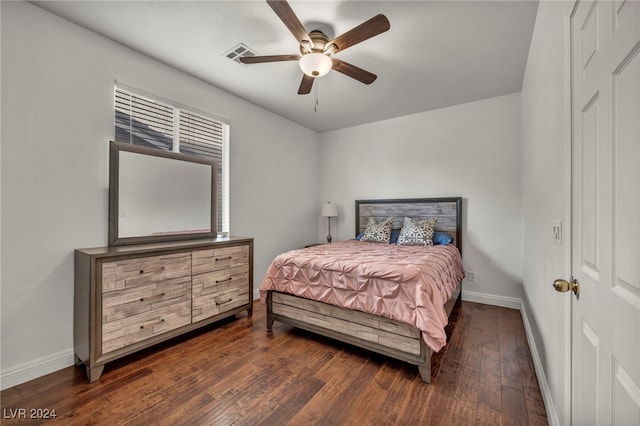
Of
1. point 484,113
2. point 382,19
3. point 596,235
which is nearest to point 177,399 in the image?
point 596,235

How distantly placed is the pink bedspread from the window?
1.32 metres

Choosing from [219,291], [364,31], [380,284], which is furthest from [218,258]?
[364,31]

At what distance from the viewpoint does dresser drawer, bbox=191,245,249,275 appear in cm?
254

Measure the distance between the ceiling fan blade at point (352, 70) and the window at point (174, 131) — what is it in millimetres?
1720

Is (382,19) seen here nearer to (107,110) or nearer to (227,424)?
(107,110)

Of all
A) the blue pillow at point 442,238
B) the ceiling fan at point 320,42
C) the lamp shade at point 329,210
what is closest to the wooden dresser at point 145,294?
the ceiling fan at point 320,42

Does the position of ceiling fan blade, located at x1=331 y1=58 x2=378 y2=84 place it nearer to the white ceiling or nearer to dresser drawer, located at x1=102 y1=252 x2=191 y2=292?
the white ceiling

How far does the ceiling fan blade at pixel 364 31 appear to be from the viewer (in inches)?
67.7

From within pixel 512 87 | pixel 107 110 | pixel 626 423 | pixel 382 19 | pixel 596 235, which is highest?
pixel 512 87

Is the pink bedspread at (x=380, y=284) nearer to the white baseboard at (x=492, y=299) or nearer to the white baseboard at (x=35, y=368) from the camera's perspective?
the white baseboard at (x=492, y=299)

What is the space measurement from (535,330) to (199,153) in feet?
11.9

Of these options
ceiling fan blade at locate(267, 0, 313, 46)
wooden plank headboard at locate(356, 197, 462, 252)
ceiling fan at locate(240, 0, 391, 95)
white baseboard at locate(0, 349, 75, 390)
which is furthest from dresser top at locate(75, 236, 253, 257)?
wooden plank headboard at locate(356, 197, 462, 252)

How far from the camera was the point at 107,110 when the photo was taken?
234 centimetres

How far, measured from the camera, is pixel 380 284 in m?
2.07
